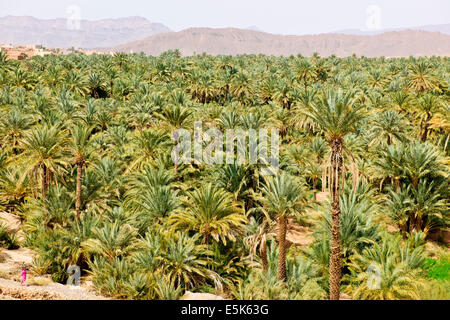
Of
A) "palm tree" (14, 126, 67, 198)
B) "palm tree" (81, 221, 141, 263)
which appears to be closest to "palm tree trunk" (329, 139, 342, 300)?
"palm tree" (81, 221, 141, 263)

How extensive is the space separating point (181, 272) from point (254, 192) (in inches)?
359

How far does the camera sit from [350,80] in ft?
220

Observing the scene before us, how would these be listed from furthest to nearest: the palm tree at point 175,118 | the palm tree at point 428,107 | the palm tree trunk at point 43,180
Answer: the palm tree at point 428,107, the palm tree at point 175,118, the palm tree trunk at point 43,180

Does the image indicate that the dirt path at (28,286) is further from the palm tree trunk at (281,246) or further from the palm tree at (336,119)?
the palm tree at (336,119)

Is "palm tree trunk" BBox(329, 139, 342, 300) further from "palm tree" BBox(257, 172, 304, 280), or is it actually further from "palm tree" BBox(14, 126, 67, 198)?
"palm tree" BBox(14, 126, 67, 198)

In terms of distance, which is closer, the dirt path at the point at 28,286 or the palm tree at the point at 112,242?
the dirt path at the point at 28,286
